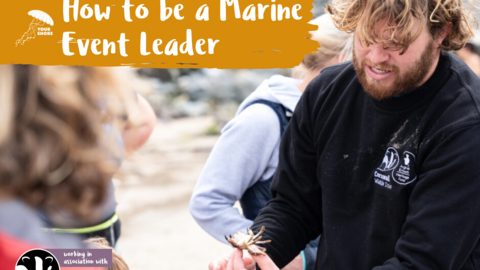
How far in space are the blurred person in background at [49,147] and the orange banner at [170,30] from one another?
885 millimetres

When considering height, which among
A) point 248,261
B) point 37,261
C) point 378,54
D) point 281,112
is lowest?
Answer: point 248,261

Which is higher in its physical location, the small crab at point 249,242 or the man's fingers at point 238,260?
the small crab at point 249,242

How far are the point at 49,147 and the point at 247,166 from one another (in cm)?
113

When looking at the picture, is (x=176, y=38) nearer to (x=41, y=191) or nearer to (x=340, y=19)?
(x=340, y=19)

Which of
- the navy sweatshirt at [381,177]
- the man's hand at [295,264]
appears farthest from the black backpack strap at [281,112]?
the man's hand at [295,264]

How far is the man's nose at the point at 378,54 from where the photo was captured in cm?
154

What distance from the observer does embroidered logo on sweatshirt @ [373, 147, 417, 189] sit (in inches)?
59.7

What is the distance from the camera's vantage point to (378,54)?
1.55m

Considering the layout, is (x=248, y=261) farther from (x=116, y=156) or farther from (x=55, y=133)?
(x=55, y=133)

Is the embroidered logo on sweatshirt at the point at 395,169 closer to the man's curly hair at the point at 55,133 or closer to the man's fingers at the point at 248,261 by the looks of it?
the man's fingers at the point at 248,261

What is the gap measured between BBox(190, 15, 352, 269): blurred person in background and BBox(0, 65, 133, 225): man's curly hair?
1005 millimetres

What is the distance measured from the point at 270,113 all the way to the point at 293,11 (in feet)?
3.72

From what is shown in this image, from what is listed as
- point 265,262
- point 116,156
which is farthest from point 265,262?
point 116,156

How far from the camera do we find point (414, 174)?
151cm
